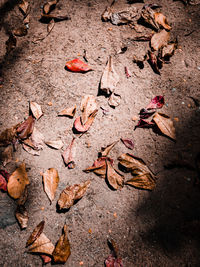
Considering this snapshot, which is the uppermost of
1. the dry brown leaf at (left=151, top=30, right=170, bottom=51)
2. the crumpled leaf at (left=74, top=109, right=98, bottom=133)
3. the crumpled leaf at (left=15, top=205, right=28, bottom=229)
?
the dry brown leaf at (left=151, top=30, right=170, bottom=51)

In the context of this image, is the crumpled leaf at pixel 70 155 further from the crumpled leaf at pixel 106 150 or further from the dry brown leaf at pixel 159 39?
the dry brown leaf at pixel 159 39

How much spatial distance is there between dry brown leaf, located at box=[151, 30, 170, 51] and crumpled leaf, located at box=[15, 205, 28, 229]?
176 centimetres

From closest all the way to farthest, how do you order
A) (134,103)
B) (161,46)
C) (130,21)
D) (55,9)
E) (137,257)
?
(137,257) < (134,103) < (161,46) < (130,21) < (55,9)

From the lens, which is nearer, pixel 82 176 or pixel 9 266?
pixel 9 266

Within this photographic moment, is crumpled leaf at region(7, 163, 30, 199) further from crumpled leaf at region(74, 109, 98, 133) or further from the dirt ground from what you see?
crumpled leaf at region(74, 109, 98, 133)

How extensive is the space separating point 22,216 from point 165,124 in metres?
1.29

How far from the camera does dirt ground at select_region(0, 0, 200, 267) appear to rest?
1255 millimetres

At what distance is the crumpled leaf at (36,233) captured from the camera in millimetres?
1273

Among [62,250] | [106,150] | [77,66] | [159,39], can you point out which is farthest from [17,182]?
[159,39]

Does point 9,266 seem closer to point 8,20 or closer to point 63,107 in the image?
point 63,107

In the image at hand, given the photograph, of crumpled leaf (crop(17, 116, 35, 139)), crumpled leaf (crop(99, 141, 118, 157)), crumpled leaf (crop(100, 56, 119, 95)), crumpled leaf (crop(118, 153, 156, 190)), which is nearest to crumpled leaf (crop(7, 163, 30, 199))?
crumpled leaf (crop(17, 116, 35, 139))

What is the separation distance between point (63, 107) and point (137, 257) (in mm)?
1266

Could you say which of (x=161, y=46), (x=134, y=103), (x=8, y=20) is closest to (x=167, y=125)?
(x=134, y=103)

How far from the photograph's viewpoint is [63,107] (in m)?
1.59
